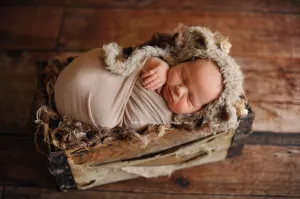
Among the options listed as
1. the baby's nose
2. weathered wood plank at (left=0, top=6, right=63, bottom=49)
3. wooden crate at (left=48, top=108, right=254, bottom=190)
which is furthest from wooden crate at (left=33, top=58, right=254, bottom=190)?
weathered wood plank at (left=0, top=6, right=63, bottom=49)

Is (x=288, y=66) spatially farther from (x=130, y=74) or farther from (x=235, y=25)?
(x=130, y=74)

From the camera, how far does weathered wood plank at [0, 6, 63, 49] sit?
1514mm

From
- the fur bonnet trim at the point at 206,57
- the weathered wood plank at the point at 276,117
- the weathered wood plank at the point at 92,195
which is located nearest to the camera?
the fur bonnet trim at the point at 206,57

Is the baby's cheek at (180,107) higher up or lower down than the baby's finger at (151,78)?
lower down

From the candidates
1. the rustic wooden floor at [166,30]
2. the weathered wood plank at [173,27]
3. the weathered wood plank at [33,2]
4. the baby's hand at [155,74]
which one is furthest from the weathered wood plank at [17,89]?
the baby's hand at [155,74]

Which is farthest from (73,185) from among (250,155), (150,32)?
(150,32)

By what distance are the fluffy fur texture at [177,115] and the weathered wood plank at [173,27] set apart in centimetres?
46

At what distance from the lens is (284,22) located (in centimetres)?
158

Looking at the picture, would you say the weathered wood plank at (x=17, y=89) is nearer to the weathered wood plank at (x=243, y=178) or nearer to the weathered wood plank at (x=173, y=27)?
the weathered wood plank at (x=173, y=27)

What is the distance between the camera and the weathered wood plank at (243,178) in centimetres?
119

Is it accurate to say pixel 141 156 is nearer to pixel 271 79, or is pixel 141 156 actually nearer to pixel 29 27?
pixel 271 79

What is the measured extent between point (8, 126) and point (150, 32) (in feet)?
2.24

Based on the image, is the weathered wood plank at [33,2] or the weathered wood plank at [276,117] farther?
the weathered wood plank at [33,2]

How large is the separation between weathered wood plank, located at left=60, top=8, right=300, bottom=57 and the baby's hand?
460mm
